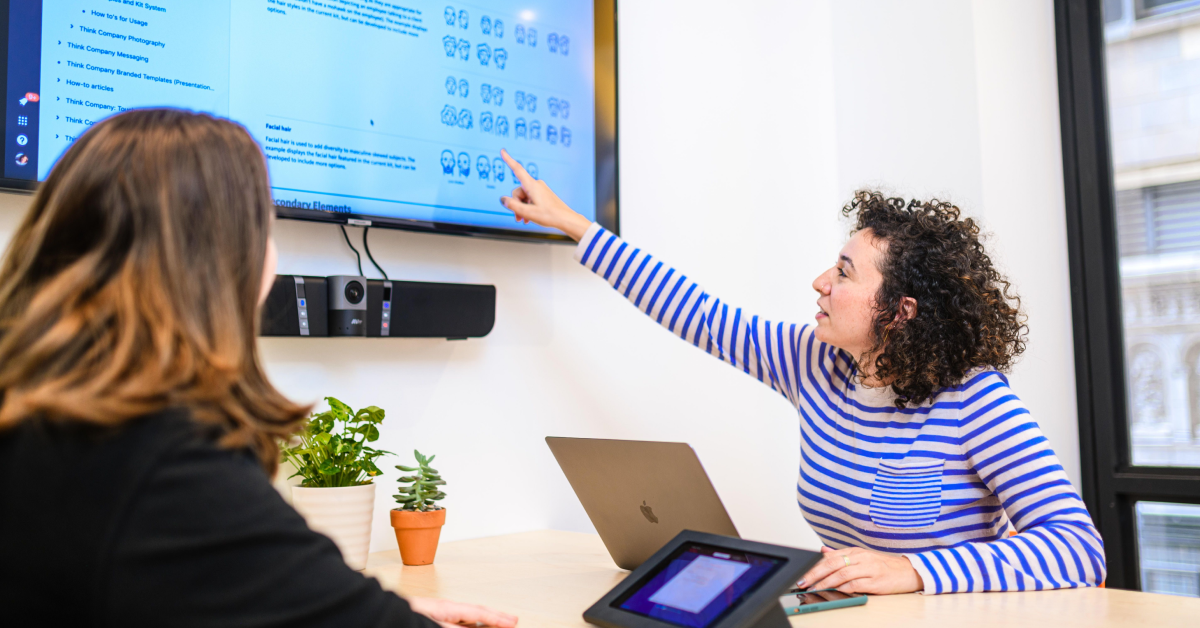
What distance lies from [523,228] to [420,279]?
24 centimetres

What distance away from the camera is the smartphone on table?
1079mm

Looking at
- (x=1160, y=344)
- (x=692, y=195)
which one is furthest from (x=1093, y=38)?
(x=692, y=195)

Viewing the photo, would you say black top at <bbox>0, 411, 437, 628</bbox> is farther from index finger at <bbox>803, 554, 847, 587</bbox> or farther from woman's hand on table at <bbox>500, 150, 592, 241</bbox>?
woman's hand on table at <bbox>500, 150, 592, 241</bbox>

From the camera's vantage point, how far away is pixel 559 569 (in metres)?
1.42

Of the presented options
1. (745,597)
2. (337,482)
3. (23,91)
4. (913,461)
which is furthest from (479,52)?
(745,597)

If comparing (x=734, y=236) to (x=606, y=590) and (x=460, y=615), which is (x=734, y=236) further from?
(x=460, y=615)

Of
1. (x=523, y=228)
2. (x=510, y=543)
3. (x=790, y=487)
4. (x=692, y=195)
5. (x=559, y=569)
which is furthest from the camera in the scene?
(x=790, y=487)

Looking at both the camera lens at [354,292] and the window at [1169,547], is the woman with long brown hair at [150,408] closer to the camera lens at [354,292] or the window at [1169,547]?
the camera lens at [354,292]

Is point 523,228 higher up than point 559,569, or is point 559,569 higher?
point 523,228

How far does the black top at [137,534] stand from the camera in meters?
0.59

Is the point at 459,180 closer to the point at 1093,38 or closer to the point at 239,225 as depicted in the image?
the point at 239,225

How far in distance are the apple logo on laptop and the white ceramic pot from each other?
1.48 ft

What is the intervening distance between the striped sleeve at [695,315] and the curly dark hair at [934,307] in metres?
0.19

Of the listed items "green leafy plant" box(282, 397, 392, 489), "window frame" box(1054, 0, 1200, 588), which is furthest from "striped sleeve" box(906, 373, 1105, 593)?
"window frame" box(1054, 0, 1200, 588)
